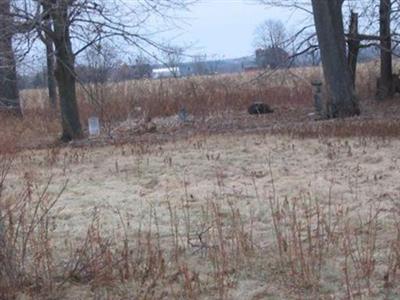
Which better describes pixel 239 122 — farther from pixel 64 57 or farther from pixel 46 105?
pixel 46 105

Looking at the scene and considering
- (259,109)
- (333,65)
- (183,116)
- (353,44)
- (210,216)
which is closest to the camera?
(210,216)

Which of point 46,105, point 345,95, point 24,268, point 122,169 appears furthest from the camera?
point 46,105

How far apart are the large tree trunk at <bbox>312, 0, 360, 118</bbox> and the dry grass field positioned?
2.79 meters

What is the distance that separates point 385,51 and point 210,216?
1488 cm

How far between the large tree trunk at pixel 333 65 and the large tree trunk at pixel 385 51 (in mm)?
3102

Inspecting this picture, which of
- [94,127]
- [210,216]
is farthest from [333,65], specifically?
[210,216]

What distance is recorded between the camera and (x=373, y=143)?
10805 mm

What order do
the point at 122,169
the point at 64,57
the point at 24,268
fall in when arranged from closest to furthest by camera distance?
the point at 24,268 → the point at 122,169 → the point at 64,57

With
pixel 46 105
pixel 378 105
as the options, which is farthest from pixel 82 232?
pixel 46 105

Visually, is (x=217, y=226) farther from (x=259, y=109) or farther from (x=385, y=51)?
(x=385, y=51)

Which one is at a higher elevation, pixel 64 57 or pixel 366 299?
pixel 64 57

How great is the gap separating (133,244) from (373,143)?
20.0 ft

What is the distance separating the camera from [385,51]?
20078mm

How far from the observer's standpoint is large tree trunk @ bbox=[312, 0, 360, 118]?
1642 centimetres
